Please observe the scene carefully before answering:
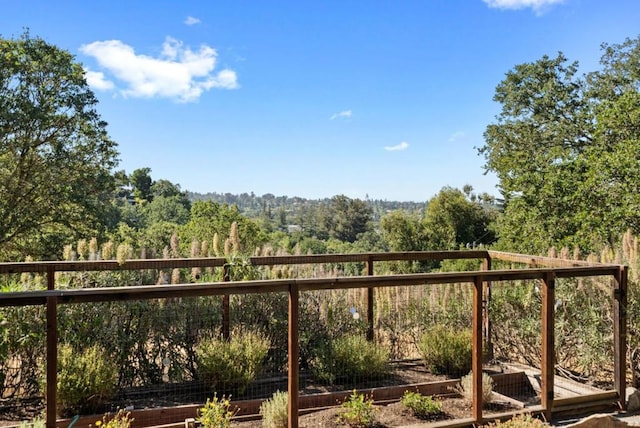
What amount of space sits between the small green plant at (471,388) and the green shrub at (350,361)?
2.33ft

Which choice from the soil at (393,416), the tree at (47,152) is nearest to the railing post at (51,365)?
the soil at (393,416)

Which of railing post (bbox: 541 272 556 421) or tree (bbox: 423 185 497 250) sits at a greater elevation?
tree (bbox: 423 185 497 250)

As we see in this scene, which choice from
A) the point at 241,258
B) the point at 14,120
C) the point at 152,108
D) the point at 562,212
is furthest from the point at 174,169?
the point at 241,258

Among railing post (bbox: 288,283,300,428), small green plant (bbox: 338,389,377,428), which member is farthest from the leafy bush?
small green plant (bbox: 338,389,377,428)

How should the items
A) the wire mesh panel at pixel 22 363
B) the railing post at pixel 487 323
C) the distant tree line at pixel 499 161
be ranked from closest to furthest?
the wire mesh panel at pixel 22 363 < the railing post at pixel 487 323 < the distant tree line at pixel 499 161

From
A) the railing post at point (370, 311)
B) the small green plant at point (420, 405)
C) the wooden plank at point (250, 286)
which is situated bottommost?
the small green plant at point (420, 405)

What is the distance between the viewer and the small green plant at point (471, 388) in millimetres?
4203

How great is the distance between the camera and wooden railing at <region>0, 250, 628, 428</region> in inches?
114

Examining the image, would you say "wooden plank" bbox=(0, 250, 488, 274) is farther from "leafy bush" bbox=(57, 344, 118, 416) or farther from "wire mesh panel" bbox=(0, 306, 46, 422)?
"leafy bush" bbox=(57, 344, 118, 416)

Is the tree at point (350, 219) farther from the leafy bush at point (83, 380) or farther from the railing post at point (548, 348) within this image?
the leafy bush at point (83, 380)

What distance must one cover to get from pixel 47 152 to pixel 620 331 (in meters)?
13.2

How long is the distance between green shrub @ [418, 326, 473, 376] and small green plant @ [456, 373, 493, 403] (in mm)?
392

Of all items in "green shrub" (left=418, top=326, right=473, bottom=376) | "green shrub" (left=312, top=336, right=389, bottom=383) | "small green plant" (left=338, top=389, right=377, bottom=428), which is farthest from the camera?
"green shrub" (left=418, top=326, right=473, bottom=376)

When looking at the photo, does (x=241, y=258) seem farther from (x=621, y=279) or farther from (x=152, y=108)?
→ (x=152, y=108)
